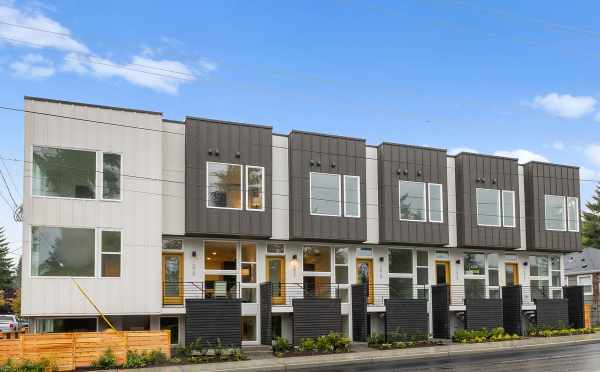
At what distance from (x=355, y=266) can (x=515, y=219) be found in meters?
8.89

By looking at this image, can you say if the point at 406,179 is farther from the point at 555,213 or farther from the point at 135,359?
the point at 135,359

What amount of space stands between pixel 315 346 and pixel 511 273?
13.5 meters

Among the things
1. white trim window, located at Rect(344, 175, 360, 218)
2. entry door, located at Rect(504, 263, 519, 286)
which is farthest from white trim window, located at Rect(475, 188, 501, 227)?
white trim window, located at Rect(344, 175, 360, 218)

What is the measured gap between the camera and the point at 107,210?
25578 millimetres

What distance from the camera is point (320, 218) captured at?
2945 cm

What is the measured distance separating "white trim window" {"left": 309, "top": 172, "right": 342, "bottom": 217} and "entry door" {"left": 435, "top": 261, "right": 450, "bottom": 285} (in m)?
6.48

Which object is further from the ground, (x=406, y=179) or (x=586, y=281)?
(x=406, y=179)

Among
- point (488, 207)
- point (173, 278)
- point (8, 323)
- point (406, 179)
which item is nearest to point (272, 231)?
point (173, 278)

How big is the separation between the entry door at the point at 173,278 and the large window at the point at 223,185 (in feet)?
8.45

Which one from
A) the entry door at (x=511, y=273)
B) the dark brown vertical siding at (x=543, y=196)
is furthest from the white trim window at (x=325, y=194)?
the dark brown vertical siding at (x=543, y=196)

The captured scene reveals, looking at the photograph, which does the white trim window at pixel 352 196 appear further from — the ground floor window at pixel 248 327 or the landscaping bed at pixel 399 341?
the ground floor window at pixel 248 327

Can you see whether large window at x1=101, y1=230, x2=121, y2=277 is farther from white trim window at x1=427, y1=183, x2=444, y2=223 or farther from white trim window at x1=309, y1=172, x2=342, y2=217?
white trim window at x1=427, y1=183, x2=444, y2=223

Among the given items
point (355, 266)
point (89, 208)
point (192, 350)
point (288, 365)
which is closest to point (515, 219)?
point (355, 266)

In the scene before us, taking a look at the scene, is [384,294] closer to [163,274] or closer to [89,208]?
[163,274]
